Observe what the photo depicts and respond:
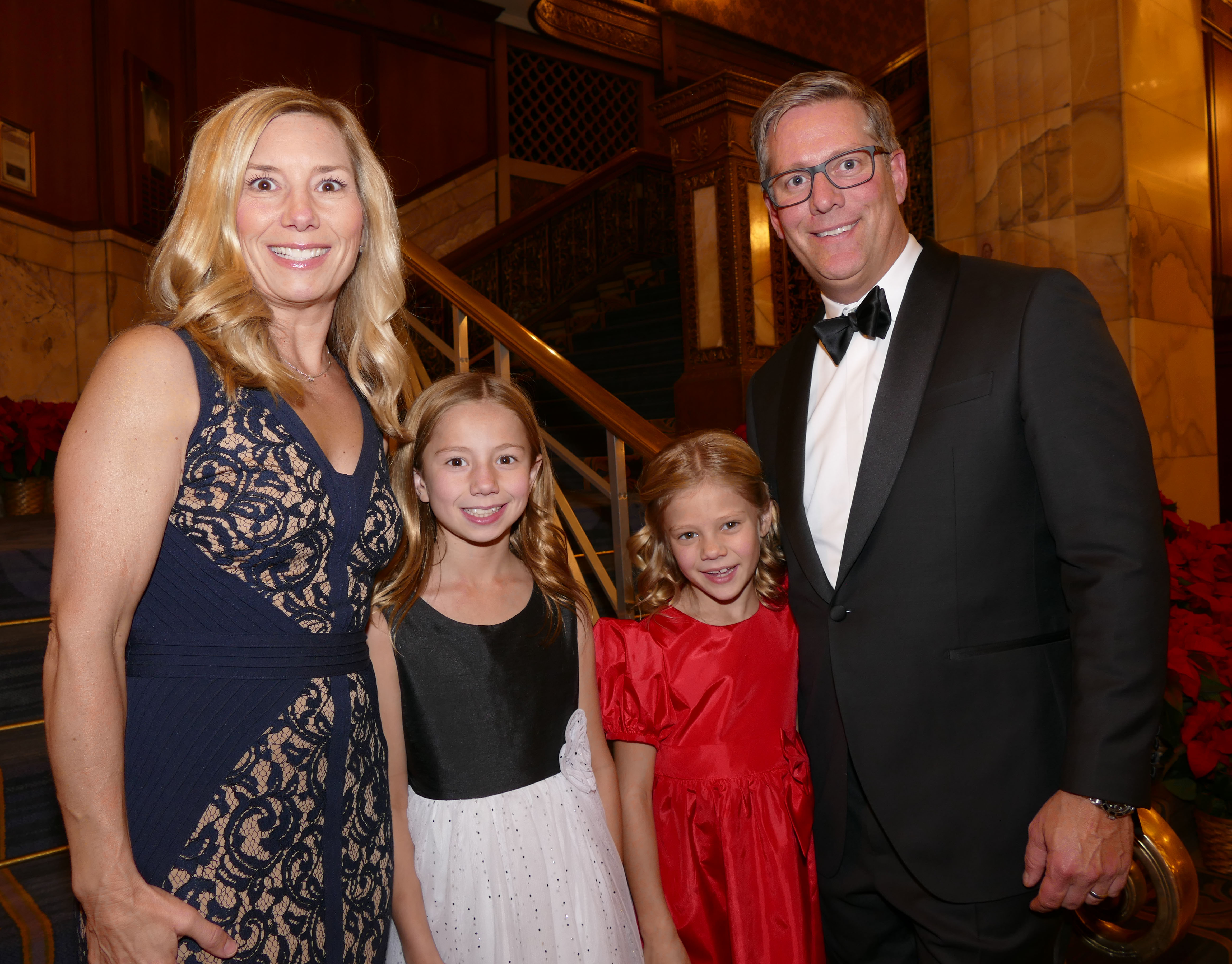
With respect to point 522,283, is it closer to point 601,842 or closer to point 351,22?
point 351,22

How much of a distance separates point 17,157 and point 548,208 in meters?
3.94

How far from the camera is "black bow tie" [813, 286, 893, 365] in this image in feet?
5.57

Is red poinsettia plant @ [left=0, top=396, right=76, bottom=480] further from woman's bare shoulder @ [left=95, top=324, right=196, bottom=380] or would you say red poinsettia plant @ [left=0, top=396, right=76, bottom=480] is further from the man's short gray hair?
the man's short gray hair

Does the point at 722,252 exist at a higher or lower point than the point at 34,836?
higher

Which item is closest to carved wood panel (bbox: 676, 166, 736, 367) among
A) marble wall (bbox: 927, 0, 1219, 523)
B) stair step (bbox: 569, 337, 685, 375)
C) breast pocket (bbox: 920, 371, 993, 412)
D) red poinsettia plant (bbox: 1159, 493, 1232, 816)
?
stair step (bbox: 569, 337, 685, 375)

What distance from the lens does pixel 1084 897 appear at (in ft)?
4.66

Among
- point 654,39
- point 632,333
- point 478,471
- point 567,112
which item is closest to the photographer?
point 478,471

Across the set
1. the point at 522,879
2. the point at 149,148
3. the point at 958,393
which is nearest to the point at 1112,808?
the point at 958,393

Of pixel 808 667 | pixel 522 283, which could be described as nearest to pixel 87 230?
pixel 522 283

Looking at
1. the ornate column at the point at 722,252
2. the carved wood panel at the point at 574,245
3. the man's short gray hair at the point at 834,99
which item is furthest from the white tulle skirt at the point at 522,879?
the carved wood panel at the point at 574,245

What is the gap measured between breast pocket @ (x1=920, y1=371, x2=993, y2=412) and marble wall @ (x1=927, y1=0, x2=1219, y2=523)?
2.71 metres

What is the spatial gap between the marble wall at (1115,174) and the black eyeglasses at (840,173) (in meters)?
2.61

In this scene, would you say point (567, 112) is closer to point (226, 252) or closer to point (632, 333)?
point (632, 333)

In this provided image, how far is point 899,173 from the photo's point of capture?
1.81 metres
